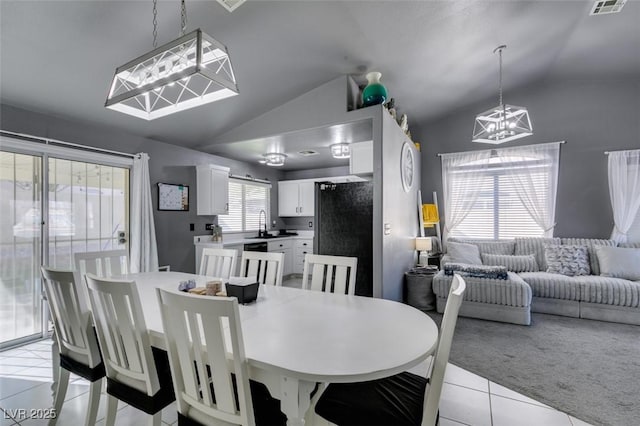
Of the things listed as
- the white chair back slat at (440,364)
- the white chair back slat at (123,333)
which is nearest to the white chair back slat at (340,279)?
the white chair back slat at (440,364)

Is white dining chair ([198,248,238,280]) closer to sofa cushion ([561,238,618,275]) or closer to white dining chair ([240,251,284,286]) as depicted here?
white dining chair ([240,251,284,286])

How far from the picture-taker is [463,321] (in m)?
3.55

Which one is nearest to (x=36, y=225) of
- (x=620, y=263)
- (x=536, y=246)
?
(x=536, y=246)

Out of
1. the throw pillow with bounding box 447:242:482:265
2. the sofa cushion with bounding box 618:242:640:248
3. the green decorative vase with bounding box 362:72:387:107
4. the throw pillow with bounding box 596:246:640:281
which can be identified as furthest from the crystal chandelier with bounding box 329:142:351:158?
the sofa cushion with bounding box 618:242:640:248

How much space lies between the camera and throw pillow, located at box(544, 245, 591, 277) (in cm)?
384

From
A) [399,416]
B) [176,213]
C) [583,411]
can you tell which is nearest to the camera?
[399,416]

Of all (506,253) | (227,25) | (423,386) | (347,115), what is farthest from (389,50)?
(506,253)

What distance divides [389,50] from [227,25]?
1.61m

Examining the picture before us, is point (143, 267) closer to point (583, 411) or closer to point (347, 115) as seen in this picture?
point (347, 115)

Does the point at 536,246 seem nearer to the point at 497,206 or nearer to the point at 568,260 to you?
the point at 568,260

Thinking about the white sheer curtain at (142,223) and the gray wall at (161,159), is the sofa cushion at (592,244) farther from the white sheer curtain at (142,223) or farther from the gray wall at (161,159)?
the white sheer curtain at (142,223)

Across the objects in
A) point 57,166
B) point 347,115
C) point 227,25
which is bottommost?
point 57,166

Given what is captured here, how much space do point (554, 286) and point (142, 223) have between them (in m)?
5.31

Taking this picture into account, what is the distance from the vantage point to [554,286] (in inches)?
143
